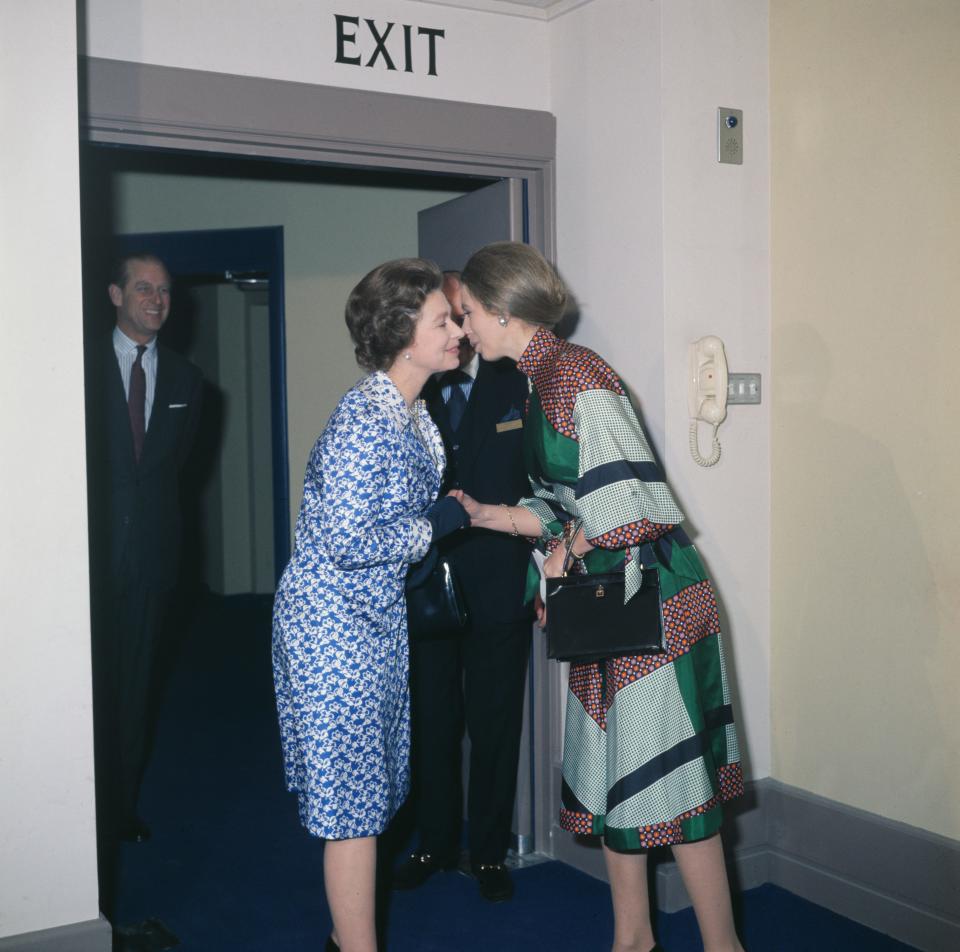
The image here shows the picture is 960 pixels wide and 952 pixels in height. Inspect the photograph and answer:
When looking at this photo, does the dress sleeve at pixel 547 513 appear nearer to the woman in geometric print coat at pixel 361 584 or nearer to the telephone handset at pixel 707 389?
the woman in geometric print coat at pixel 361 584

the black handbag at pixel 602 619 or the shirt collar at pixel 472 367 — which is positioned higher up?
the shirt collar at pixel 472 367

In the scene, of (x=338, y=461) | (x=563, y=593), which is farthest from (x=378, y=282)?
(x=563, y=593)

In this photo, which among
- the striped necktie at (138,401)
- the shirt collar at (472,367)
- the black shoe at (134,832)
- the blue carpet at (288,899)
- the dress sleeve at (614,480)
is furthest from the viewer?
the striped necktie at (138,401)

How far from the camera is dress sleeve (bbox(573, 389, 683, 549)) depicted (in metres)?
2.26

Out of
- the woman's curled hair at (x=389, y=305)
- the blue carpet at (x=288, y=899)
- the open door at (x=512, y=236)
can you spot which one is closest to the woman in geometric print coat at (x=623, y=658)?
the woman's curled hair at (x=389, y=305)

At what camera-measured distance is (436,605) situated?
263 cm

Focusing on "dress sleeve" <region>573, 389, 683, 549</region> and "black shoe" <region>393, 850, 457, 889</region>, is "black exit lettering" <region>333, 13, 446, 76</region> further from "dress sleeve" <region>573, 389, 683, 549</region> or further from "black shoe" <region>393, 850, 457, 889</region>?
"black shoe" <region>393, 850, 457, 889</region>

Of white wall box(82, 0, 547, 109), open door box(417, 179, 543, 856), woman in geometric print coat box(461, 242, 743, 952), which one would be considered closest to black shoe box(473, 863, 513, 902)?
open door box(417, 179, 543, 856)

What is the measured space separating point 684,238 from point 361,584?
1447 mm

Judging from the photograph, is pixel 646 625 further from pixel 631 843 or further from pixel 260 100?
pixel 260 100

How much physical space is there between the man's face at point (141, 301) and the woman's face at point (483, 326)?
1.71 meters

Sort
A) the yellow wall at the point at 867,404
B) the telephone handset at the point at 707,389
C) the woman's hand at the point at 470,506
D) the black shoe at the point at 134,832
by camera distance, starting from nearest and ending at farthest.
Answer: the woman's hand at the point at 470,506 < the yellow wall at the point at 867,404 < the telephone handset at the point at 707,389 < the black shoe at the point at 134,832

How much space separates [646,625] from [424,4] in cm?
204

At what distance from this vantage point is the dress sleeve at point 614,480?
2.26m
